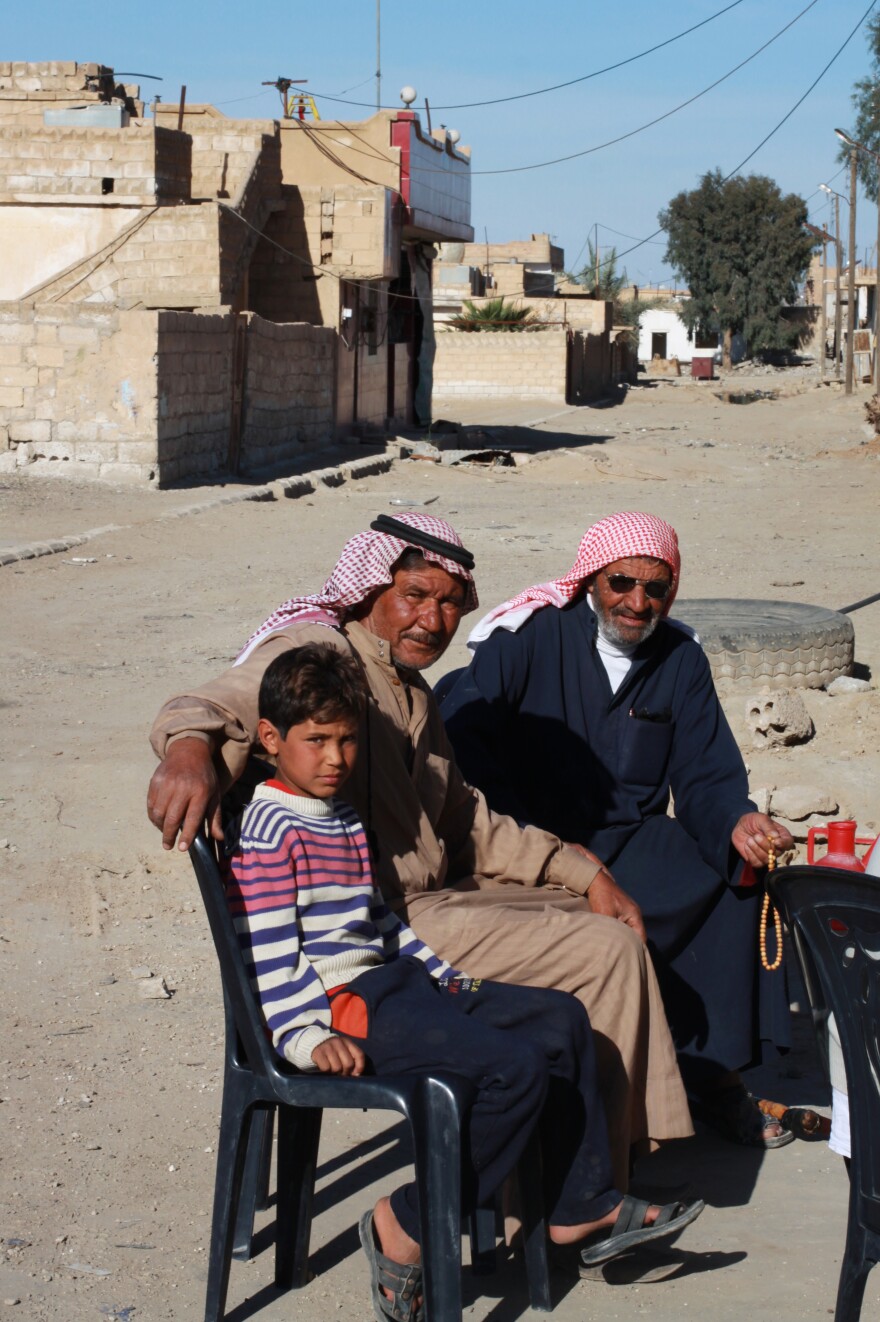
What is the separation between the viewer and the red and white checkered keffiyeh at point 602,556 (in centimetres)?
346

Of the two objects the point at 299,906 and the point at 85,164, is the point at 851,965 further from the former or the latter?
the point at 85,164

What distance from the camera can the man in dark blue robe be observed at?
325 cm

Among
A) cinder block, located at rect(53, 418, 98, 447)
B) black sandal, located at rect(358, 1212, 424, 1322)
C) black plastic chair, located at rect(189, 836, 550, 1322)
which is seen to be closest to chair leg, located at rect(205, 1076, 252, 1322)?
black plastic chair, located at rect(189, 836, 550, 1322)

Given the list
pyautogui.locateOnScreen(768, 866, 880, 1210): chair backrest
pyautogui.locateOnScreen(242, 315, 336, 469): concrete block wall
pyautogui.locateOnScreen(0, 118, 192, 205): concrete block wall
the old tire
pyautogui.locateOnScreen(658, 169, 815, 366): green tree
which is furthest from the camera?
pyautogui.locateOnScreen(658, 169, 815, 366): green tree

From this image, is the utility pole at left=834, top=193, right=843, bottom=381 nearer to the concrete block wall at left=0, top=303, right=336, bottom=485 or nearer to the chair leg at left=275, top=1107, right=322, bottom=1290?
the concrete block wall at left=0, top=303, right=336, bottom=485

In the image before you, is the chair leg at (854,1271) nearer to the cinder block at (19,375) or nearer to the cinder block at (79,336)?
the cinder block at (79,336)

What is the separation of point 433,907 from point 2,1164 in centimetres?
112

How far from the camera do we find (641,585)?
344 cm

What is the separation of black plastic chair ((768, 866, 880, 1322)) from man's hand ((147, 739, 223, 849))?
2.92ft

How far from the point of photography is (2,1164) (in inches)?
121

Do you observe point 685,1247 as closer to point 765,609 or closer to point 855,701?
point 855,701

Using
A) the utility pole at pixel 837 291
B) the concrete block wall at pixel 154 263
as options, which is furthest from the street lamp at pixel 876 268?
the concrete block wall at pixel 154 263

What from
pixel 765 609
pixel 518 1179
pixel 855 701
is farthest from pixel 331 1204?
pixel 765 609

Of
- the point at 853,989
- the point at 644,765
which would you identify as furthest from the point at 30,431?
the point at 853,989
